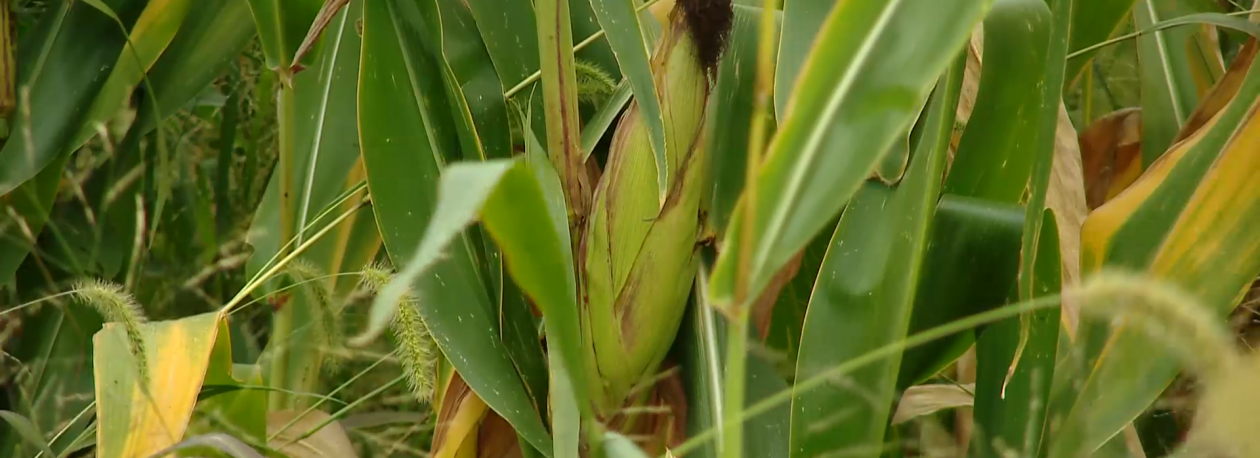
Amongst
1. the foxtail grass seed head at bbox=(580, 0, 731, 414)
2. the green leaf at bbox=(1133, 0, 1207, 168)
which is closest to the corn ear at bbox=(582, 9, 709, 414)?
the foxtail grass seed head at bbox=(580, 0, 731, 414)

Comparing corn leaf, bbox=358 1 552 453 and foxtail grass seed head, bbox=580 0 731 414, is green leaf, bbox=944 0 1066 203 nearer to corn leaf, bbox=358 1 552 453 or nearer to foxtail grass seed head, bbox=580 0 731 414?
foxtail grass seed head, bbox=580 0 731 414

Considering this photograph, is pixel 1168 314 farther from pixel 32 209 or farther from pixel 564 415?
pixel 32 209

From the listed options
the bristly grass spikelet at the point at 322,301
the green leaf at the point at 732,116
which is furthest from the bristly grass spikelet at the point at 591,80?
the bristly grass spikelet at the point at 322,301

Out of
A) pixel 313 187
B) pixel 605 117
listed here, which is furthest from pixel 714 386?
pixel 313 187

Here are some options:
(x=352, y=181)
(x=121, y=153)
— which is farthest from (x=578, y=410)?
(x=121, y=153)

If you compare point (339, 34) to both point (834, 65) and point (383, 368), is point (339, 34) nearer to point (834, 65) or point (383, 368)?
point (383, 368)

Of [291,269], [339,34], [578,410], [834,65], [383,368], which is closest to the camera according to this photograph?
[834,65]

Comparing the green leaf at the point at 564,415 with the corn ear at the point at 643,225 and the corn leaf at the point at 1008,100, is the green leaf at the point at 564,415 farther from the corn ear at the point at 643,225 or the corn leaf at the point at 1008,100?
the corn leaf at the point at 1008,100
